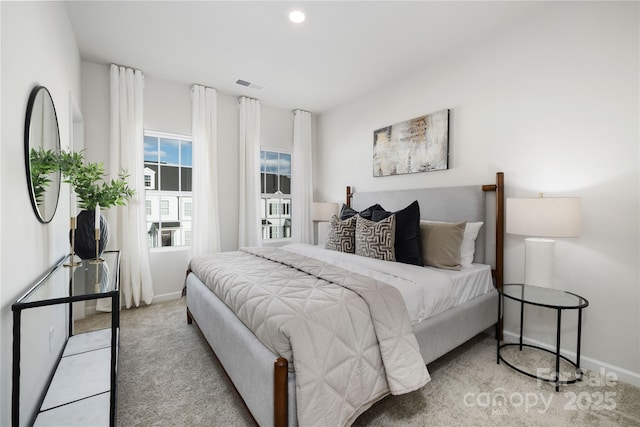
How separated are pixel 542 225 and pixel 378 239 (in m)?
1.18

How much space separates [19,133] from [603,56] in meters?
3.52

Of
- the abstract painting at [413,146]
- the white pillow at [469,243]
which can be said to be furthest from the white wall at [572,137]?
the white pillow at [469,243]

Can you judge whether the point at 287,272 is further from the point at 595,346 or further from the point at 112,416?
the point at 595,346

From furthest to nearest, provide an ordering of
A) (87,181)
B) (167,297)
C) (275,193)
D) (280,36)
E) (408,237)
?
(275,193) < (167,297) < (280,36) < (408,237) < (87,181)

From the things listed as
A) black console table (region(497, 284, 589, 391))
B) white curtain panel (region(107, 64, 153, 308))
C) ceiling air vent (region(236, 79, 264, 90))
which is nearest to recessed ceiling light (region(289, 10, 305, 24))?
ceiling air vent (region(236, 79, 264, 90))

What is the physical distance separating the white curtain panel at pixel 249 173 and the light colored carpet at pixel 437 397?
Answer: 1951 millimetres

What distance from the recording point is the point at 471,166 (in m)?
2.80

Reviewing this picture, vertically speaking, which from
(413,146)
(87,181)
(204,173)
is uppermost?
(413,146)

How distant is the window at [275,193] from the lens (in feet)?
15.0

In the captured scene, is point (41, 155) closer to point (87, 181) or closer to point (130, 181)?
point (87, 181)

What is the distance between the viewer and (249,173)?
4.13m

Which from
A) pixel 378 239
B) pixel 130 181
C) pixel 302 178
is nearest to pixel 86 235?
pixel 130 181

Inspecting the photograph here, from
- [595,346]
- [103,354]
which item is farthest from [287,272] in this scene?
[595,346]

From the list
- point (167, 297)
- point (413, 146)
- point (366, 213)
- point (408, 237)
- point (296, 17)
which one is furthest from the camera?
point (167, 297)
